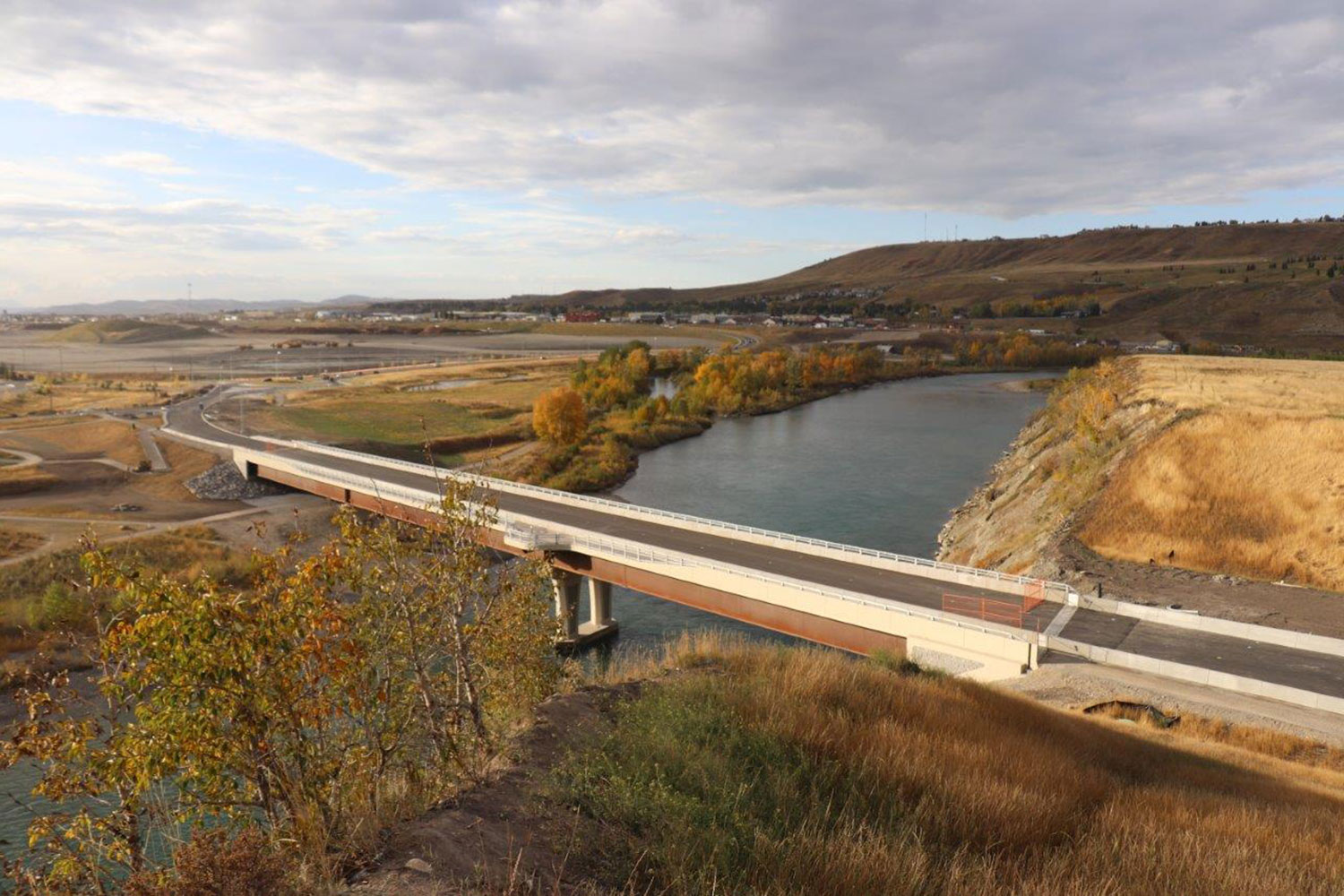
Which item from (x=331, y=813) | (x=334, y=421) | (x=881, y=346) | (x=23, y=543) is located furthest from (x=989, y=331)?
(x=331, y=813)

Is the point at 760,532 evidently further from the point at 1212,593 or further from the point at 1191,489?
the point at 1191,489

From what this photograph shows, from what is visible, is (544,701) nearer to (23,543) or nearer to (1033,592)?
(1033,592)

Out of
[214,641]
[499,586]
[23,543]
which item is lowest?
[23,543]

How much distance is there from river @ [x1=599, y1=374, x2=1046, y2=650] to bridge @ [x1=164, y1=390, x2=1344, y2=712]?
12.5 ft

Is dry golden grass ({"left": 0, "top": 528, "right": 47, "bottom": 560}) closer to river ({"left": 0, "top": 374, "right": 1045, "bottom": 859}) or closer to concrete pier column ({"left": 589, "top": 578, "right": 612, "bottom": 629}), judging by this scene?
river ({"left": 0, "top": 374, "right": 1045, "bottom": 859})

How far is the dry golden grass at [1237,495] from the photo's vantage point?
2670 centimetres

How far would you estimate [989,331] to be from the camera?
154 meters

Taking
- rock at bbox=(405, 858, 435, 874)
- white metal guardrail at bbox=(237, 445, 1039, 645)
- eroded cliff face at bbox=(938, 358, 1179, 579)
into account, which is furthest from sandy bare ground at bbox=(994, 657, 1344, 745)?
rock at bbox=(405, 858, 435, 874)

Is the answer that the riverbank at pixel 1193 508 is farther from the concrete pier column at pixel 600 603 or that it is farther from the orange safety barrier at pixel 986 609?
the concrete pier column at pixel 600 603

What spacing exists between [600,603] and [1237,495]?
26062 mm

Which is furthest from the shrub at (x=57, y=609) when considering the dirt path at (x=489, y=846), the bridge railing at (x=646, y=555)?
the dirt path at (x=489, y=846)

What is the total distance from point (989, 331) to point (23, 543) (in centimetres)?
15457

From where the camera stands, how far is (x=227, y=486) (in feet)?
174

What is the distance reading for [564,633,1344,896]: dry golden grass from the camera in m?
5.86
